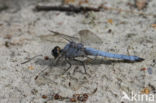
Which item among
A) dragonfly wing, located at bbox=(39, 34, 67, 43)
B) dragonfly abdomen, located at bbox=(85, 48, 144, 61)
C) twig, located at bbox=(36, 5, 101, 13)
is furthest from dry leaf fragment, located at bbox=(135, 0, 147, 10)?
dragonfly wing, located at bbox=(39, 34, 67, 43)

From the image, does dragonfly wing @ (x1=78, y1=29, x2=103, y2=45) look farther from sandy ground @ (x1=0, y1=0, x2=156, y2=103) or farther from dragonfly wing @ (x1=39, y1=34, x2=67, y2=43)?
dragonfly wing @ (x1=39, y1=34, x2=67, y2=43)

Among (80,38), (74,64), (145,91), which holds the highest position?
(80,38)

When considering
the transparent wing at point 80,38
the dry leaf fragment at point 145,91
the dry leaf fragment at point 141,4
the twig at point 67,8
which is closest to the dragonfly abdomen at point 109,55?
the transparent wing at point 80,38

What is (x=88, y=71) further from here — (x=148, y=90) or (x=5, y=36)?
(x=5, y=36)

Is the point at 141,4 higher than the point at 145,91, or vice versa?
the point at 141,4

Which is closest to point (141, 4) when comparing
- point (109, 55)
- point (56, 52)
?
point (109, 55)

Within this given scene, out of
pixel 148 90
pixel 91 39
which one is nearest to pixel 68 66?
pixel 91 39

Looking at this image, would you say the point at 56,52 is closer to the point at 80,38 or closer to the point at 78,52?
the point at 78,52
